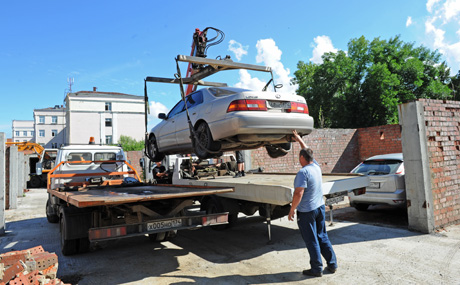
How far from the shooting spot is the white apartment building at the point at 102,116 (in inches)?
1786

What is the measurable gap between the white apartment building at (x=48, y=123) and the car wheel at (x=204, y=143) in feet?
179

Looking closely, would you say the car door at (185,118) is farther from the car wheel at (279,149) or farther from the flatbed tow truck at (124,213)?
the car wheel at (279,149)

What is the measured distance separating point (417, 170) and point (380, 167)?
1.24 metres

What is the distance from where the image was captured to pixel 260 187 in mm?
4594

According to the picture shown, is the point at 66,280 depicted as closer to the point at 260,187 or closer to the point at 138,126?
the point at 260,187

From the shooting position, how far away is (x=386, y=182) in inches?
259

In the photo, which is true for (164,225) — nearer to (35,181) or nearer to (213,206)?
(213,206)

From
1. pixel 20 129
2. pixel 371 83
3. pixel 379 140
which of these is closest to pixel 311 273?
pixel 379 140

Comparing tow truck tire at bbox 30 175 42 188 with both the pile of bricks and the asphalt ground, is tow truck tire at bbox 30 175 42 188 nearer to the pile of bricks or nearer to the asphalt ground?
the asphalt ground

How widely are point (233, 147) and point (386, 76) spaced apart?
2164 cm

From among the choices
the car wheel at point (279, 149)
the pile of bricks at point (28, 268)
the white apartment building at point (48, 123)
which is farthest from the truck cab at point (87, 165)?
the white apartment building at point (48, 123)

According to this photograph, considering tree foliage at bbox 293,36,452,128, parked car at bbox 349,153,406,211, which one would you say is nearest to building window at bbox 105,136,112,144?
tree foliage at bbox 293,36,452,128

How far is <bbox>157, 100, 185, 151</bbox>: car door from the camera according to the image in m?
6.77

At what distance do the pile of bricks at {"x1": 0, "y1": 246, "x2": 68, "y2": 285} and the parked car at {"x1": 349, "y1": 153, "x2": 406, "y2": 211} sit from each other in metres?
5.51
